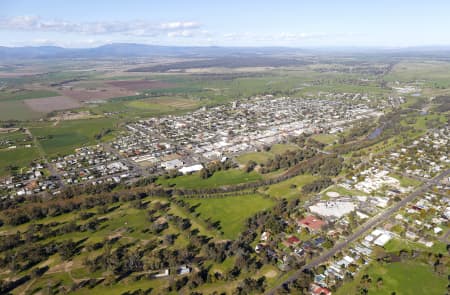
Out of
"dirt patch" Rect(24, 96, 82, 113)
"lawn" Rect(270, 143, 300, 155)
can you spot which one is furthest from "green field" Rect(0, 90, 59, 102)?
"lawn" Rect(270, 143, 300, 155)

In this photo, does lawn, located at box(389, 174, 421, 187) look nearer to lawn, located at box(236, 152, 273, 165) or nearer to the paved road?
the paved road

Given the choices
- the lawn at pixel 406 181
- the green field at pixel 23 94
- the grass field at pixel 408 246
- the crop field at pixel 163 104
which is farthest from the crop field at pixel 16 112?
the grass field at pixel 408 246

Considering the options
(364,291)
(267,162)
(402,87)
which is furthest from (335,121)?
(402,87)

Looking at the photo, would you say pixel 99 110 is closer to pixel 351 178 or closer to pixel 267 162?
pixel 267 162

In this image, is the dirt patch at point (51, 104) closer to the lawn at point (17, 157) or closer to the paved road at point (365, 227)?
the lawn at point (17, 157)

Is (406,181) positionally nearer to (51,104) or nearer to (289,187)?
(289,187)

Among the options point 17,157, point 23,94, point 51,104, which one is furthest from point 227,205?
point 23,94
